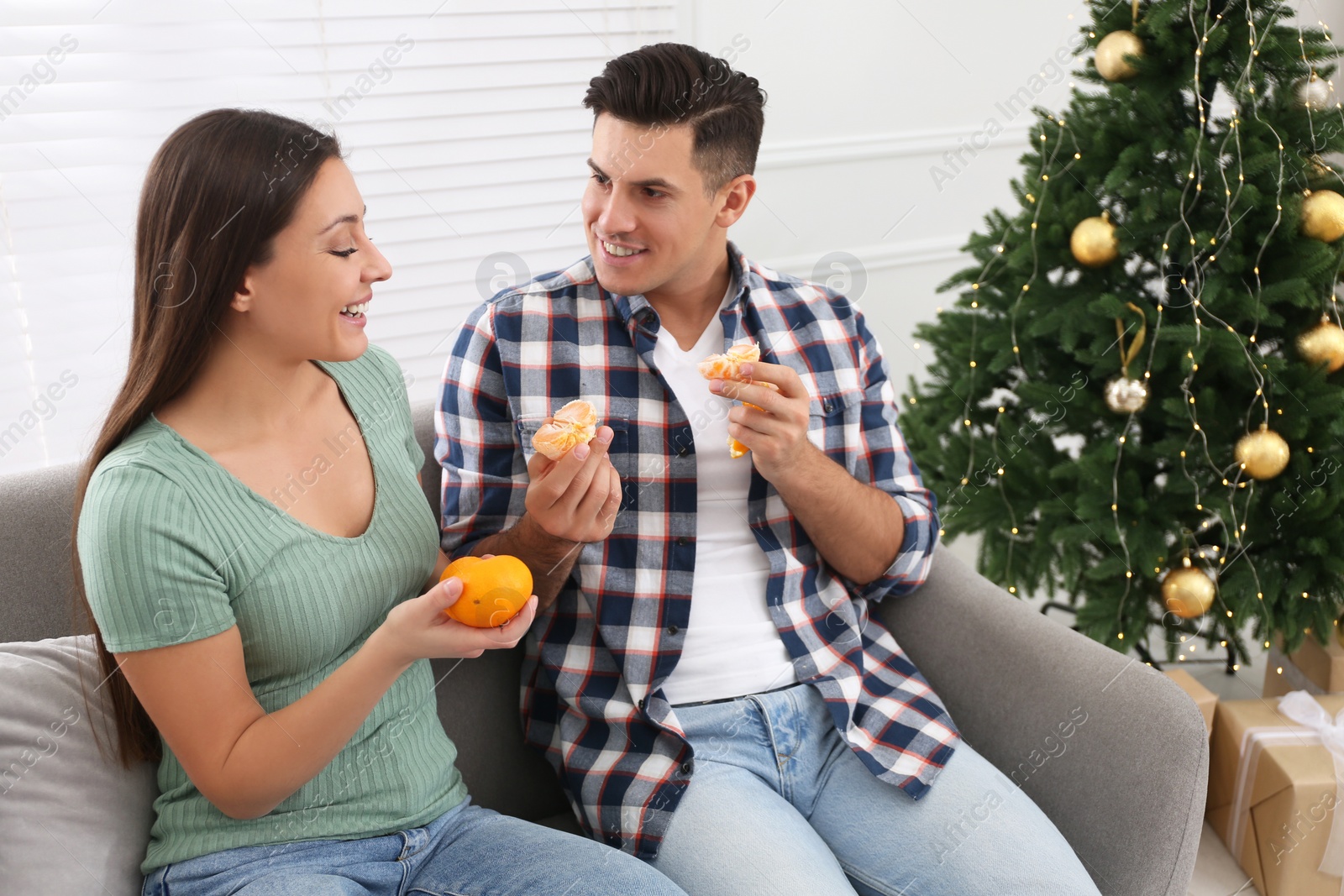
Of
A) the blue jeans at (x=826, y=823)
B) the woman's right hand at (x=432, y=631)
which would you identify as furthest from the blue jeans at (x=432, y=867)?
the woman's right hand at (x=432, y=631)

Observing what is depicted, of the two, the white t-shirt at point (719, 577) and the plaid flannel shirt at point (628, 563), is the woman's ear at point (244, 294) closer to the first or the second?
the plaid flannel shirt at point (628, 563)

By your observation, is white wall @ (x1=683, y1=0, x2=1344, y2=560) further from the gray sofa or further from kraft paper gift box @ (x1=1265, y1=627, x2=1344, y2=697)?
the gray sofa

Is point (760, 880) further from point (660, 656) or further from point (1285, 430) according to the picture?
point (1285, 430)

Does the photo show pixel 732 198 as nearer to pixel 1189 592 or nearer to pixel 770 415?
pixel 770 415

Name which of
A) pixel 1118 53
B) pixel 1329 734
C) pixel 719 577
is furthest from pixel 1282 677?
pixel 719 577

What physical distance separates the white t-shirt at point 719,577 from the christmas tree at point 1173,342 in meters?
0.77

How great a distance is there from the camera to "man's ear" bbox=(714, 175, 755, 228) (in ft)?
5.43

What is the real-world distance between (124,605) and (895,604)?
1158mm

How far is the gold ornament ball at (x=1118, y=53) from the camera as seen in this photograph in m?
1.94

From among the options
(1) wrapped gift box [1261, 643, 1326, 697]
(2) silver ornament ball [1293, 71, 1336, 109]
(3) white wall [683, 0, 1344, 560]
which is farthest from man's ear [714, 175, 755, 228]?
(1) wrapped gift box [1261, 643, 1326, 697]

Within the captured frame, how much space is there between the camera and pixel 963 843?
1.35 m

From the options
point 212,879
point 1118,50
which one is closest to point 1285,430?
point 1118,50

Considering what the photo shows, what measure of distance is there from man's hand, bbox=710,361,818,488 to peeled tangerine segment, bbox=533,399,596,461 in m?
0.19

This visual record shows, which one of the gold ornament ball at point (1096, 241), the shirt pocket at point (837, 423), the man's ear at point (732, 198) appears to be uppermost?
the man's ear at point (732, 198)
